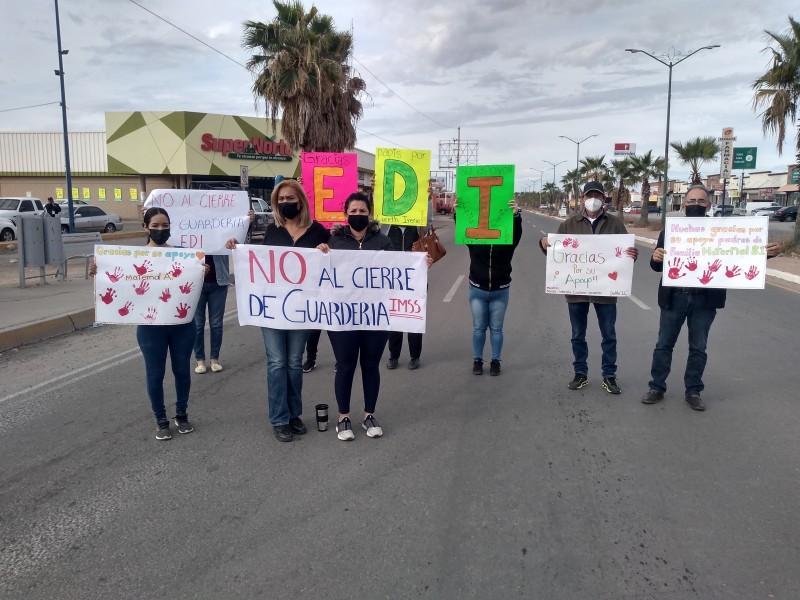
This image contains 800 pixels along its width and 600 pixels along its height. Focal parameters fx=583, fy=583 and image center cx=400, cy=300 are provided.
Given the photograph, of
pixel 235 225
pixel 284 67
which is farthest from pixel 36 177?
pixel 235 225

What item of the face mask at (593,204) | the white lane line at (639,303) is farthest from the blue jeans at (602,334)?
the white lane line at (639,303)

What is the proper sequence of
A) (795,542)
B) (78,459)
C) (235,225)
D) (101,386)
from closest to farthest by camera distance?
(795,542) → (78,459) → (101,386) → (235,225)

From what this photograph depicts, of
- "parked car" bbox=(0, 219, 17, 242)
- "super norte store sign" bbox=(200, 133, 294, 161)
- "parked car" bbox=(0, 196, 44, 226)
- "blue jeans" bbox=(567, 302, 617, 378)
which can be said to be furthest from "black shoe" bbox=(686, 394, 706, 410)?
"super norte store sign" bbox=(200, 133, 294, 161)

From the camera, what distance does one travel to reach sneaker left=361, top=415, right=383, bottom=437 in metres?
4.65

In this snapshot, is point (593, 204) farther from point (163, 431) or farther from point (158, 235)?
point (163, 431)

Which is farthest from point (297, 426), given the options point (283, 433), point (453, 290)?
point (453, 290)

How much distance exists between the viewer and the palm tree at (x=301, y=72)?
2138cm

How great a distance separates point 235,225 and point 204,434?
275 centimetres

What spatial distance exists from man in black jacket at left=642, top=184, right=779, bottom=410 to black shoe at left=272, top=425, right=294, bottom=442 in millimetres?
3229

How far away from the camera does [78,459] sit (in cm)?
431

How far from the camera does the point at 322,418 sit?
4.77 meters

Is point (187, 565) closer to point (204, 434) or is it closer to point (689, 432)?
point (204, 434)

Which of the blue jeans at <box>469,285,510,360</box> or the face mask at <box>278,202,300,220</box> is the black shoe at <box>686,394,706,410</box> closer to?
the blue jeans at <box>469,285,510,360</box>

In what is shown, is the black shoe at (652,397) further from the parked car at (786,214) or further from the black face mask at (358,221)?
the parked car at (786,214)
